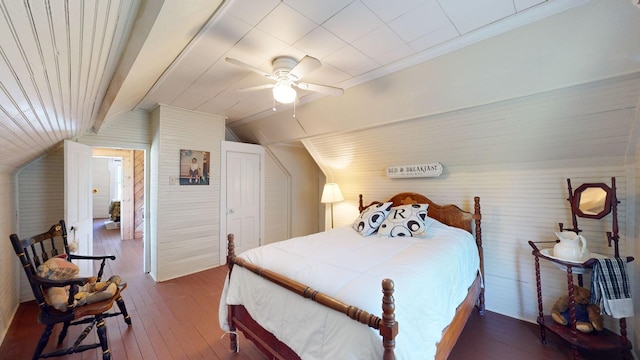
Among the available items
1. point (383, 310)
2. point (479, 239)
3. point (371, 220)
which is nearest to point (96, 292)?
point (383, 310)

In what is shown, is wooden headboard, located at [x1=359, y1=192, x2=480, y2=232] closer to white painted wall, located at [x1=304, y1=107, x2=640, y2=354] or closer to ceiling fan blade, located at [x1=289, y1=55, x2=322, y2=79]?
white painted wall, located at [x1=304, y1=107, x2=640, y2=354]

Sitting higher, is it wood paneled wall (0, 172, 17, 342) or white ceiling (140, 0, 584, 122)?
white ceiling (140, 0, 584, 122)

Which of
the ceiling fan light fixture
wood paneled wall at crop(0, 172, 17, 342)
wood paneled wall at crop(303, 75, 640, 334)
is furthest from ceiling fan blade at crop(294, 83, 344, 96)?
wood paneled wall at crop(0, 172, 17, 342)

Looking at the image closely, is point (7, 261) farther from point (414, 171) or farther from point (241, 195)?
point (414, 171)

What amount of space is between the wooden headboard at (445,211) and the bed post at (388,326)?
2181mm

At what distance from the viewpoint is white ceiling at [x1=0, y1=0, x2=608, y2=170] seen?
942 mm

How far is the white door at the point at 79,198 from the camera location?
2.62 meters

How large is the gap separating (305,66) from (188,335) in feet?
8.42

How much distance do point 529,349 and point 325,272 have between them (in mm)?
1987

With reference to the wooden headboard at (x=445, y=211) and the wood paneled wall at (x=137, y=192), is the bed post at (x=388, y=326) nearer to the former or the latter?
the wooden headboard at (x=445, y=211)

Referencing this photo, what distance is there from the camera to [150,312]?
2699mm

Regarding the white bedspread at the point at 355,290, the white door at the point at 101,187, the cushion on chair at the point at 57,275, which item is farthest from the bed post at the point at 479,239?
the white door at the point at 101,187

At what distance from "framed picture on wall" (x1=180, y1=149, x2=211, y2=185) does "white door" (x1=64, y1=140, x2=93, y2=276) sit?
103 centimetres

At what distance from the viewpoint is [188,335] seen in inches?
90.6
